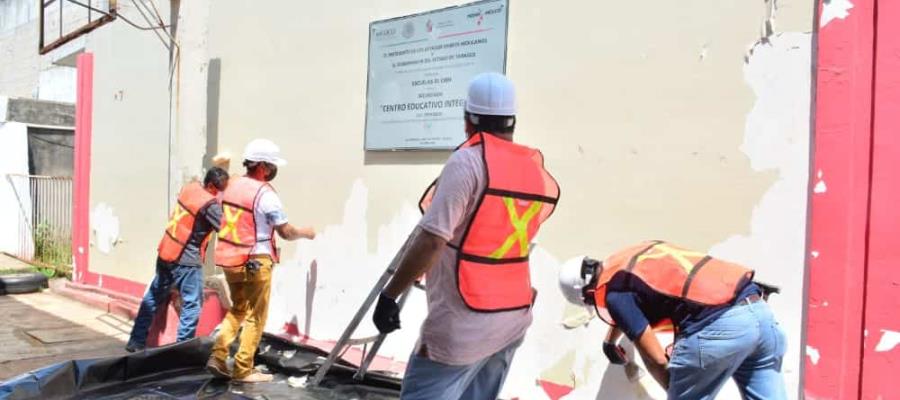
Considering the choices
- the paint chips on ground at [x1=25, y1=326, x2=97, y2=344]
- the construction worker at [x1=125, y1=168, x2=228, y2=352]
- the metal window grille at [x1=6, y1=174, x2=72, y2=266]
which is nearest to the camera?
the construction worker at [x1=125, y1=168, x2=228, y2=352]

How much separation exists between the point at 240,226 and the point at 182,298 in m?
1.32

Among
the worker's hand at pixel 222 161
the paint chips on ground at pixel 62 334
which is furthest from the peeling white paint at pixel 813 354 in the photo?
the paint chips on ground at pixel 62 334

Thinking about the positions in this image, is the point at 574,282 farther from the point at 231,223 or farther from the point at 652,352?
the point at 231,223

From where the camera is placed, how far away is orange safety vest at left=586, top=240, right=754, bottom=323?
246 cm

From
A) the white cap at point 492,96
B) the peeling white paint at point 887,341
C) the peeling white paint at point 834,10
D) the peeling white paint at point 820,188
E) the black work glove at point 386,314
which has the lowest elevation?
the peeling white paint at point 887,341

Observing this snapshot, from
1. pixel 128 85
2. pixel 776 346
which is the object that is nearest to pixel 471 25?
pixel 776 346

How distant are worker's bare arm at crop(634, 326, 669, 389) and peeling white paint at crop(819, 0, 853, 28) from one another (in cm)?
165

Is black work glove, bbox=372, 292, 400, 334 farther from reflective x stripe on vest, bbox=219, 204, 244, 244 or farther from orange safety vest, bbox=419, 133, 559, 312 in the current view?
reflective x stripe on vest, bbox=219, 204, 244, 244

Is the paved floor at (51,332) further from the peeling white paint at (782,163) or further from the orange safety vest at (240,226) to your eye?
the peeling white paint at (782,163)

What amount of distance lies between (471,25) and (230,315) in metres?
2.42

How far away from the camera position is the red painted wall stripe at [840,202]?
9.74ft

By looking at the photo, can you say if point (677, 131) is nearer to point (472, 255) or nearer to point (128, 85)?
point (472, 255)

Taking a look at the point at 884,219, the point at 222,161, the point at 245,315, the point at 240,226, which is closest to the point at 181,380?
the point at 245,315

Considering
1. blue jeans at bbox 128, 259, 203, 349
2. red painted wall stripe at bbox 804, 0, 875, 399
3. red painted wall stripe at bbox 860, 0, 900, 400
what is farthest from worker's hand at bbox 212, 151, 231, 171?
red painted wall stripe at bbox 860, 0, 900, 400
